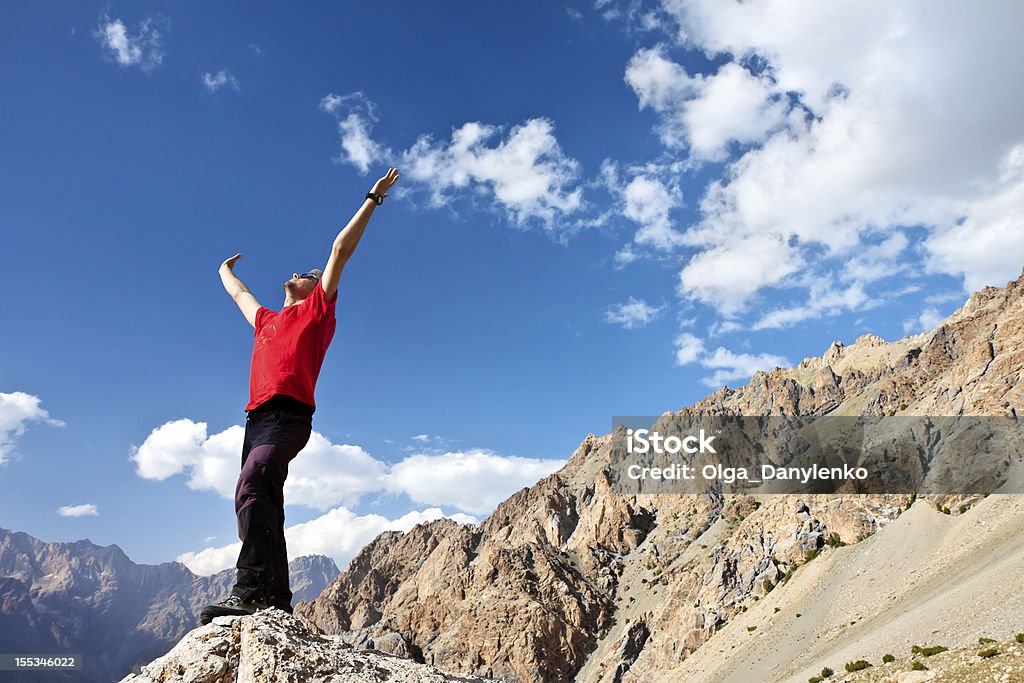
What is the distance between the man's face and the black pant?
3.21 ft

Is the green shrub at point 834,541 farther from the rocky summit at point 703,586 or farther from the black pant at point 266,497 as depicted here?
the black pant at point 266,497

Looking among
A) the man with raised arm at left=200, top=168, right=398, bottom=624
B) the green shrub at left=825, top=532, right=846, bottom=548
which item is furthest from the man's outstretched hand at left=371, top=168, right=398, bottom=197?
the green shrub at left=825, top=532, right=846, bottom=548

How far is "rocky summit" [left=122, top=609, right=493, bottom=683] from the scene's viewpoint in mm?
3471

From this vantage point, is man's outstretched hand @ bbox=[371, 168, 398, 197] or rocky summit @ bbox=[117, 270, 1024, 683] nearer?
man's outstretched hand @ bbox=[371, 168, 398, 197]

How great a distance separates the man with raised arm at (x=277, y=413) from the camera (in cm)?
430

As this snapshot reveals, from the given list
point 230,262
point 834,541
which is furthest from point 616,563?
point 230,262

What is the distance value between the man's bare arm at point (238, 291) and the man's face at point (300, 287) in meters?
0.33

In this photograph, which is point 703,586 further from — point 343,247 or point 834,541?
point 343,247

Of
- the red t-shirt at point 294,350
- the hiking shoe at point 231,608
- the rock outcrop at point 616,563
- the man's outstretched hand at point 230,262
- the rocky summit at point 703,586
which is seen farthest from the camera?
the rock outcrop at point 616,563

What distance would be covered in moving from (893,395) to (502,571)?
268 feet

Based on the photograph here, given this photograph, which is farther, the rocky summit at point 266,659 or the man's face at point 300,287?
the man's face at point 300,287

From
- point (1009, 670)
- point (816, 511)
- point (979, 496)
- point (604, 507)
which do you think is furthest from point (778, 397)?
point (1009, 670)

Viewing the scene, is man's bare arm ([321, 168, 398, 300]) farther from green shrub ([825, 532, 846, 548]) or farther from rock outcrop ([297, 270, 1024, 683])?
green shrub ([825, 532, 846, 548])

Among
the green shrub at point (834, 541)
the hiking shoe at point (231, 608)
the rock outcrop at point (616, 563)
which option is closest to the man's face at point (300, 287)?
the hiking shoe at point (231, 608)
